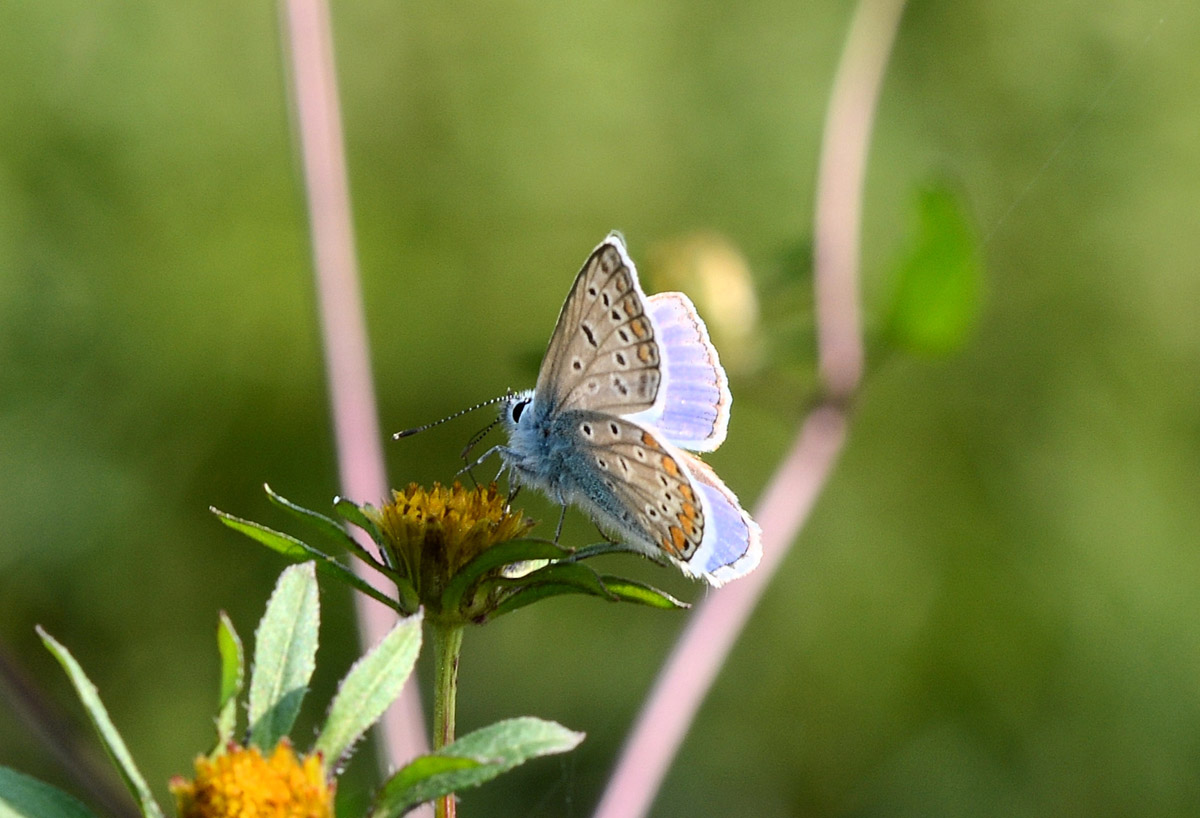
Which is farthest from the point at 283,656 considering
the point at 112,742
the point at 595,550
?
the point at 595,550

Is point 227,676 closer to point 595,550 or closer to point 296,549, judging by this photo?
point 296,549

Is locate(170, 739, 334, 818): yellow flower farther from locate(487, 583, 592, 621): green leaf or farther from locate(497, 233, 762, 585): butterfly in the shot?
locate(497, 233, 762, 585): butterfly

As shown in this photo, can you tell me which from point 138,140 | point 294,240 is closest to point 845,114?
point 294,240

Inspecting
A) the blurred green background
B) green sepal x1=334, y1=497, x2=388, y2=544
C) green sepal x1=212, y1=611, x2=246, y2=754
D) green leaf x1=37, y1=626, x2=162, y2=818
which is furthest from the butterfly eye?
the blurred green background

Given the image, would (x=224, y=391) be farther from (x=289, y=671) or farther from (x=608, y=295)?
(x=289, y=671)

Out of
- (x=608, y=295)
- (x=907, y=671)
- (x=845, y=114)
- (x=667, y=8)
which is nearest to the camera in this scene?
(x=608, y=295)
